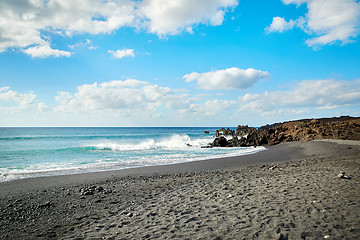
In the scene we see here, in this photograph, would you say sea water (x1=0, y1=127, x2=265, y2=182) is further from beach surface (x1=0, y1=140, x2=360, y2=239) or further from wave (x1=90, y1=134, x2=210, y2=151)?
beach surface (x1=0, y1=140, x2=360, y2=239)

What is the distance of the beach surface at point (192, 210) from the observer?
165 inches

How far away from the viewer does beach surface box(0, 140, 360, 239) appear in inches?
165

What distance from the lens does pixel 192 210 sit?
541 cm

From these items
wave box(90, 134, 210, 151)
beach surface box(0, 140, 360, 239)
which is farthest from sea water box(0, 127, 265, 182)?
beach surface box(0, 140, 360, 239)

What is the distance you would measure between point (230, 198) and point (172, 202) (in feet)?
5.82

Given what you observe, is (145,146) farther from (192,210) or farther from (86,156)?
(192,210)

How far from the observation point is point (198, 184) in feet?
27.1

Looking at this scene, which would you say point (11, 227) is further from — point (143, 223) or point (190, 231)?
point (190, 231)

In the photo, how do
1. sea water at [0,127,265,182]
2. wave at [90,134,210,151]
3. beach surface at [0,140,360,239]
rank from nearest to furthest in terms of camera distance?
1. beach surface at [0,140,360,239]
2. sea water at [0,127,265,182]
3. wave at [90,134,210,151]

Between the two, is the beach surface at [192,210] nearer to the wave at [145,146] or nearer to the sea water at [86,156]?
the sea water at [86,156]

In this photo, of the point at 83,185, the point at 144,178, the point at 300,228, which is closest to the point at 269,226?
the point at 300,228

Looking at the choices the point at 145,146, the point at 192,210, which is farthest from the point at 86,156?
the point at 192,210

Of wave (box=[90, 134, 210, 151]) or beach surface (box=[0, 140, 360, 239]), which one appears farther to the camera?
wave (box=[90, 134, 210, 151])

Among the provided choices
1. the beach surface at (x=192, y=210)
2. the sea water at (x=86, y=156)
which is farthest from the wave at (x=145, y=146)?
the beach surface at (x=192, y=210)
